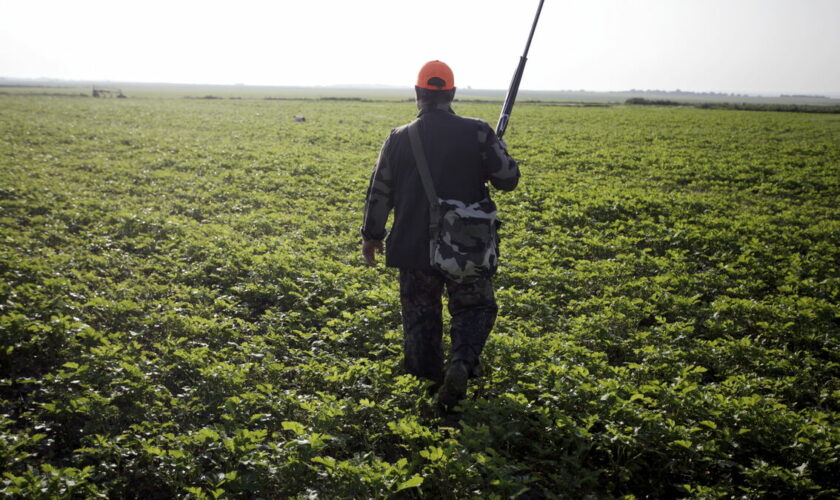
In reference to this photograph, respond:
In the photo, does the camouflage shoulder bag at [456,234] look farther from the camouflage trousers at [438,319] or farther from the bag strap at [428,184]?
the camouflage trousers at [438,319]

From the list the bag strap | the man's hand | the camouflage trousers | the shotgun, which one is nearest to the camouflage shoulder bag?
the bag strap

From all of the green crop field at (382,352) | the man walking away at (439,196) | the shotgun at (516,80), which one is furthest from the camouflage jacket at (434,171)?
the green crop field at (382,352)

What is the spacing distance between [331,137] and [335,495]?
930 inches

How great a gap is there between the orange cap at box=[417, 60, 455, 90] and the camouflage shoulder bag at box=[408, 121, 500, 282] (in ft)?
1.19

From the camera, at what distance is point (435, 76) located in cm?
419

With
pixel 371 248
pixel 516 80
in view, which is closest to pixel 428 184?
pixel 371 248

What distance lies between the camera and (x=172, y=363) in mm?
5129

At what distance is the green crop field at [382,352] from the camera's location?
3648 millimetres

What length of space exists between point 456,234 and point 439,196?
0.36 metres

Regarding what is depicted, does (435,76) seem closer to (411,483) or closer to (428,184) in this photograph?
(428,184)

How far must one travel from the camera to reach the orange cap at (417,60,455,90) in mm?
4191

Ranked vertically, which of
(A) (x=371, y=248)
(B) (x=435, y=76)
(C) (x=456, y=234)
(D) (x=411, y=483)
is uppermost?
(B) (x=435, y=76)

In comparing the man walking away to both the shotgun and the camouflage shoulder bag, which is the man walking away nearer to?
the camouflage shoulder bag

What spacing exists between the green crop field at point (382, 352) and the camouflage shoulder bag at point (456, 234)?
3.71ft
